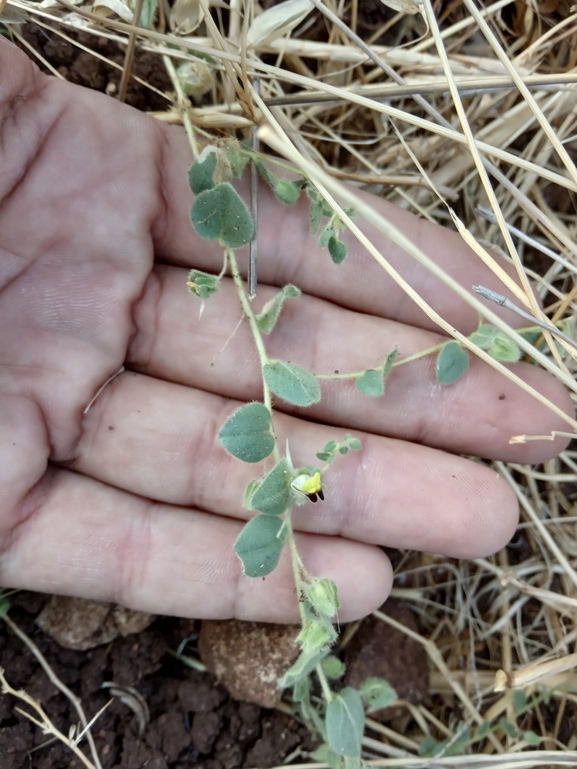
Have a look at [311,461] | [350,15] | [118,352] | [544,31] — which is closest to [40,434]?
[118,352]

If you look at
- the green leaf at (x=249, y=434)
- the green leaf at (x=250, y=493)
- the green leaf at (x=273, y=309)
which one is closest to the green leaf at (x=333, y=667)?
the green leaf at (x=250, y=493)

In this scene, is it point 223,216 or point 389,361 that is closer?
point 223,216

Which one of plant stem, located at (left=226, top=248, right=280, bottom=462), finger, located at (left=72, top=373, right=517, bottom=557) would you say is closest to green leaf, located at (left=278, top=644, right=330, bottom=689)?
finger, located at (left=72, top=373, right=517, bottom=557)

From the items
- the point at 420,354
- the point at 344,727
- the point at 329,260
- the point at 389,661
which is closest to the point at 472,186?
the point at 329,260

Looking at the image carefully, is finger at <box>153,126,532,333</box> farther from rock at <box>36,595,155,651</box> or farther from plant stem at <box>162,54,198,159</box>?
rock at <box>36,595,155,651</box>

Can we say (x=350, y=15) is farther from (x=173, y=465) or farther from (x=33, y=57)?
(x=173, y=465)

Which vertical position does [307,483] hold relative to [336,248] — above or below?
below

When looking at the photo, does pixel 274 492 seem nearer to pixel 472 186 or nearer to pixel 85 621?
pixel 85 621
